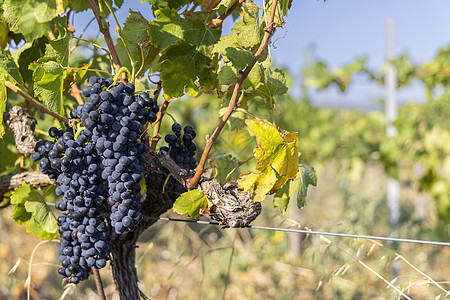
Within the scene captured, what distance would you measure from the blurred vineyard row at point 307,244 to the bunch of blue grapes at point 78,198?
1.08 ft

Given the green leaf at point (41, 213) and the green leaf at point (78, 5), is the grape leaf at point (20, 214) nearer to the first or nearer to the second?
the green leaf at point (41, 213)

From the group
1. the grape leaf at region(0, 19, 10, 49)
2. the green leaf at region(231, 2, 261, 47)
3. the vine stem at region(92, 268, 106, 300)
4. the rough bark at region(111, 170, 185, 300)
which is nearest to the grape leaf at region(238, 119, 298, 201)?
the green leaf at region(231, 2, 261, 47)

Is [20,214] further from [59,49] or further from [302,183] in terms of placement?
[302,183]

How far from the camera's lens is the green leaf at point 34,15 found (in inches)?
29.2

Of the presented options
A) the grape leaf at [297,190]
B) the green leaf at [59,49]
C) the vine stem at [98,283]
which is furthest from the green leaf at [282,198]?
the green leaf at [59,49]

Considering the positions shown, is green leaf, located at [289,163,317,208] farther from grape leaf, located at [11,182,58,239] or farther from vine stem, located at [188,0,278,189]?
grape leaf, located at [11,182,58,239]

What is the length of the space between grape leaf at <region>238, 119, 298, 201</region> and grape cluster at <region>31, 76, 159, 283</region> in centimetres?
24

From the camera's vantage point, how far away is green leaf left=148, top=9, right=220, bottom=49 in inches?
36.4

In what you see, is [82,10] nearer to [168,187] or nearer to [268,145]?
[168,187]

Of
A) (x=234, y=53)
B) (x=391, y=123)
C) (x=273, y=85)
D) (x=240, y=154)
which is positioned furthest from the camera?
(x=391, y=123)

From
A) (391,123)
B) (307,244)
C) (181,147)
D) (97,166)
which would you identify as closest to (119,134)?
(97,166)

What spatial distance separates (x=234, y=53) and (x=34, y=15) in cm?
38

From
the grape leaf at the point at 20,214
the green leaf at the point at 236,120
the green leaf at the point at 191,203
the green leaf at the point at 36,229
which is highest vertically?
the green leaf at the point at 236,120

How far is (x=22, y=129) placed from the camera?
1.22 metres
